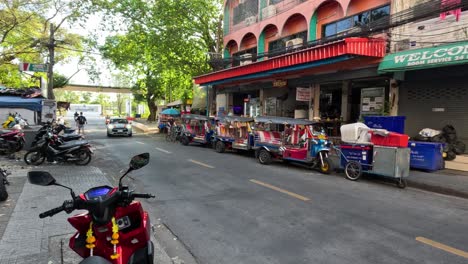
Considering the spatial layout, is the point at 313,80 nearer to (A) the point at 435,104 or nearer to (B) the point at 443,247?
(A) the point at 435,104

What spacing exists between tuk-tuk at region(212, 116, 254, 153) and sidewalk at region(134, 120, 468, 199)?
6.74 m

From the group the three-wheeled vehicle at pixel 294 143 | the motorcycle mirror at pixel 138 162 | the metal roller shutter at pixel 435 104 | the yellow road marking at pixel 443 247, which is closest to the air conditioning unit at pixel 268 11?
the three-wheeled vehicle at pixel 294 143

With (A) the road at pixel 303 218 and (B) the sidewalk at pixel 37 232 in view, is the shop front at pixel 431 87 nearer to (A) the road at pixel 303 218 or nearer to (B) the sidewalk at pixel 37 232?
(A) the road at pixel 303 218

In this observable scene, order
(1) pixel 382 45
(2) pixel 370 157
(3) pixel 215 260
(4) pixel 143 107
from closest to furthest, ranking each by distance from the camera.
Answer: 1. (3) pixel 215 260
2. (2) pixel 370 157
3. (1) pixel 382 45
4. (4) pixel 143 107

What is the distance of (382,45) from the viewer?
12961 millimetres

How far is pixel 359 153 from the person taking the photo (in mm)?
10039

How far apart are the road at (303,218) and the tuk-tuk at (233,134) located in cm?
467

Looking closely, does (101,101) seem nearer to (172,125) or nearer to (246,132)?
(172,125)

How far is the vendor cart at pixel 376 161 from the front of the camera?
29.7ft

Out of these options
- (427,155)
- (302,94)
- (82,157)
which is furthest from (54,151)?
(427,155)

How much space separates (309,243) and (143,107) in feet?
247

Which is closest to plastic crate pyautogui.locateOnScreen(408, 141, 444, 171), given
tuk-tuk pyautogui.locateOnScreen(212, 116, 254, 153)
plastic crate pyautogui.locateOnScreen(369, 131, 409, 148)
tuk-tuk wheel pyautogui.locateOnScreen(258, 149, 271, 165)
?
plastic crate pyautogui.locateOnScreen(369, 131, 409, 148)

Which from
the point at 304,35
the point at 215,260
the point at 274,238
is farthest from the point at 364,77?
the point at 215,260

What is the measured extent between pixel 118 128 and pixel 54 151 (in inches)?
544
